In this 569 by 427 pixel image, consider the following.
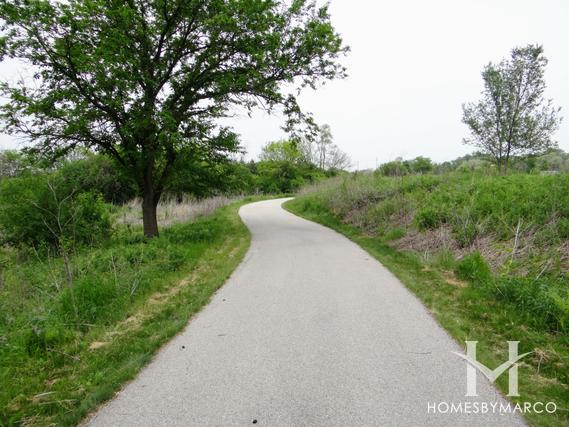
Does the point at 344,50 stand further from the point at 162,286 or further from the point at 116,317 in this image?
the point at 116,317

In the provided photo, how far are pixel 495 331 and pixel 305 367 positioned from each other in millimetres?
2850

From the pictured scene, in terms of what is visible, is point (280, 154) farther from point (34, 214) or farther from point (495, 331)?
point (495, 331)

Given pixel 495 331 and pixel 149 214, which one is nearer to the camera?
pixel 495 331

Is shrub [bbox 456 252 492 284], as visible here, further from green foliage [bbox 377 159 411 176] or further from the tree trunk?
green foliage [bbox 377 159 411 176]

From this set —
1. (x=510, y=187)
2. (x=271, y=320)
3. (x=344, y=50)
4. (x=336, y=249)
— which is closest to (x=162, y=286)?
(x=271, y=320)

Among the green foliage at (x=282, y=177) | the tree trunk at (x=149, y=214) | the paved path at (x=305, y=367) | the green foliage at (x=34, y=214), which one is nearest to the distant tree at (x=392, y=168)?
the tree trunk at (x=149, y=214)

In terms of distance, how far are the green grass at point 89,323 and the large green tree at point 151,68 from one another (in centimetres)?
414

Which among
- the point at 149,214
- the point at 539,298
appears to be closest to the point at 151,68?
the point at 149,214

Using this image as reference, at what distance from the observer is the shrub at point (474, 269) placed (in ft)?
18.7

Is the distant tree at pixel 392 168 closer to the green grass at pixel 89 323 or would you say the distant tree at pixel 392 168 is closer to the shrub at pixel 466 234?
the shrub at pixel 466 234

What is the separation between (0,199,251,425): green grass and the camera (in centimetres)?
303

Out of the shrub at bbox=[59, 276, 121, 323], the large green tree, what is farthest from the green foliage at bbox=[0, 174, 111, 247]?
the shrub at bbox=[59, 276, 121, 323]

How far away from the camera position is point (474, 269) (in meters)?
5.96

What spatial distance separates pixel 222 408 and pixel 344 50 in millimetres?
13101
